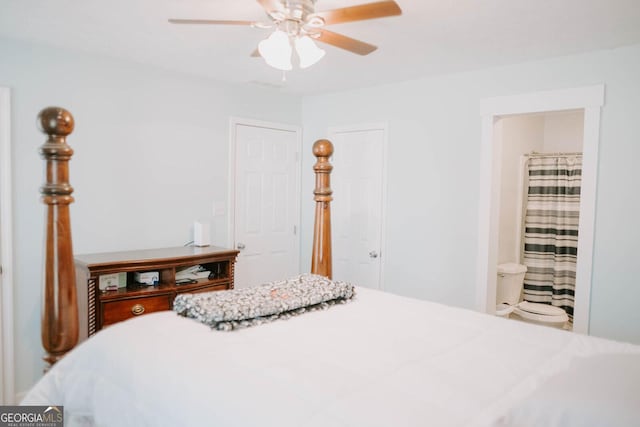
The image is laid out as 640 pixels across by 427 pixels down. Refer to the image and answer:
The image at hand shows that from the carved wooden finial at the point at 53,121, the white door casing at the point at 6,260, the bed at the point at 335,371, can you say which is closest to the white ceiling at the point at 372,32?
the white door casing at the point at 6,260

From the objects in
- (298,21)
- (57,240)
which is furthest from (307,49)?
(57,240)

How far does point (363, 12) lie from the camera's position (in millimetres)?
1919

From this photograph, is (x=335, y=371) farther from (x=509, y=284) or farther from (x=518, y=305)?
(x=509, y=284)

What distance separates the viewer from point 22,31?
2719 millimetres

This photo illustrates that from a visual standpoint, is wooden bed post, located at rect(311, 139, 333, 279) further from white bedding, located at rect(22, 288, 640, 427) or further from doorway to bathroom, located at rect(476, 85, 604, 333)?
doorway to bathroom, located at rect(476, 85, 604, 333)

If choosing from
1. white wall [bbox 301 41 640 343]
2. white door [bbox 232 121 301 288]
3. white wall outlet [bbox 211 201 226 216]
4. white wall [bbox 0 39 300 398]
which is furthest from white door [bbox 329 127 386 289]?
white wall outlet [bbox 211 201 226 216]

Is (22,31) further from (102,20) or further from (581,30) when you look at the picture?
(581,30)

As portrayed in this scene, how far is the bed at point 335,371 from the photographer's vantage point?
1090 millimetres

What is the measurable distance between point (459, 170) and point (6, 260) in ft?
10.6

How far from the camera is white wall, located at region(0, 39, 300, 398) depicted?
116 inches

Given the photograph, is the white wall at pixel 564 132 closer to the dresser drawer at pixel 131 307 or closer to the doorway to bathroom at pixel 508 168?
the doorway to bathroom at pixel 508 168

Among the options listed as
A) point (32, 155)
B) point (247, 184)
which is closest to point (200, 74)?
point (247, 184)

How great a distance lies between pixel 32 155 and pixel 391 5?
96.6 inches

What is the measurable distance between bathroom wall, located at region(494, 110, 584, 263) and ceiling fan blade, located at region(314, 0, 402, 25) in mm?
2996
